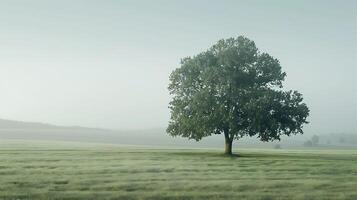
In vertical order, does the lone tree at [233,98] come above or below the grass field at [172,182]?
above

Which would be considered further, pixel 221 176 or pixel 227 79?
pixel 227 79

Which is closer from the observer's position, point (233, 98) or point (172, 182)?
point (172, 182)

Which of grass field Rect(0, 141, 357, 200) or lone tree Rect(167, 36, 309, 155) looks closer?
grass field Rect(0, 141, 357, 200)

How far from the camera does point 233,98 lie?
206ft

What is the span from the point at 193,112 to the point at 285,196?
123ft

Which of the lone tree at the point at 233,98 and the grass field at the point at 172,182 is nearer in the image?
the grass field at the point at 172,182

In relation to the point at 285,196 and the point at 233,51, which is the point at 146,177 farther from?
the point at 233,51

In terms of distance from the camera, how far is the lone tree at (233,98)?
61.8m

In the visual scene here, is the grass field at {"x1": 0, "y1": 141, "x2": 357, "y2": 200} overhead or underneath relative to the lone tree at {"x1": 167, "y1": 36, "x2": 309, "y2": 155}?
underneath

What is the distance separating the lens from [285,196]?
2808 centimetres

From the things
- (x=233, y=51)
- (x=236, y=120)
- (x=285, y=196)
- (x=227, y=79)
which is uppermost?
(x=233, y=51)

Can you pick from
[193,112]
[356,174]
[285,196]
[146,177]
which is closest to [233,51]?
[193,112]

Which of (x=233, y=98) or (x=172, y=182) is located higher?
(x=233, y=98)

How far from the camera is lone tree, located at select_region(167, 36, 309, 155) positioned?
2434 inches
